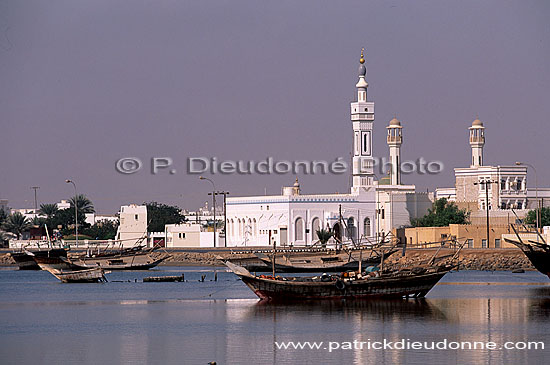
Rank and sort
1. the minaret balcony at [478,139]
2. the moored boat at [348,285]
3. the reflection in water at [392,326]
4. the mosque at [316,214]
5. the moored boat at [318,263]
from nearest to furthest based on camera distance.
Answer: the reflection in water at [392,326] → the moored boat at [348,285] → the moored boat at [318,263] → the mosque at [316,214] → the minaret balcony at [478,139]

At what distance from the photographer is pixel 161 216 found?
171 meters

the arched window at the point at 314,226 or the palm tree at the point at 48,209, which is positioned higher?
the palm tree at the point at 48,209

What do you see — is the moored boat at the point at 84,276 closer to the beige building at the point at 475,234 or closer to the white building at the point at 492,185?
the beige building at the point at 475,234

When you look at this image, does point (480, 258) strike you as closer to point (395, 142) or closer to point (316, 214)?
point (316, 214)

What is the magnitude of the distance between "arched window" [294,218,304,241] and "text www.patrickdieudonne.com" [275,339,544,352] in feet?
323

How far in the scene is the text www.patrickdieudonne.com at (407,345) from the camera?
115 ft

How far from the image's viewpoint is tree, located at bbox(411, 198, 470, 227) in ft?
401

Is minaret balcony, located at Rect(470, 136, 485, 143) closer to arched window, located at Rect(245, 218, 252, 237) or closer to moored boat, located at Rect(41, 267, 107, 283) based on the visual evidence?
arched window, located at Rect(245, 218, 252, 237)

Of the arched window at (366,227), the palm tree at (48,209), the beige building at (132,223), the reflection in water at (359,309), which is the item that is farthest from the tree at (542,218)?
the palm tree at (48,209)

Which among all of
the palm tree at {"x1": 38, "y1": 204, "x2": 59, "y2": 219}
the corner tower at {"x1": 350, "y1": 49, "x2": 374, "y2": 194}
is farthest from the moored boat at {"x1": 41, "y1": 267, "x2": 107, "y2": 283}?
the palm tree at {"x1": 38, "y1": 204, "x2": 59, "y2": 219}

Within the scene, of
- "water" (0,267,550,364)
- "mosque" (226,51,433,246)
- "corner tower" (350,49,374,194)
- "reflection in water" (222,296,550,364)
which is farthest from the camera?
"corner tower" (350,49,374,194)

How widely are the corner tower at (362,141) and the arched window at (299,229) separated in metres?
15.6

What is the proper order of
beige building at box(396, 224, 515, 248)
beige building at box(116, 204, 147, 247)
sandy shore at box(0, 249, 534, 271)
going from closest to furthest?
sandy shore at box(0, 249, 534, 271)
beige building at box(396, 224, 515, 248)
beige building at box(116, 204, 147, 247)

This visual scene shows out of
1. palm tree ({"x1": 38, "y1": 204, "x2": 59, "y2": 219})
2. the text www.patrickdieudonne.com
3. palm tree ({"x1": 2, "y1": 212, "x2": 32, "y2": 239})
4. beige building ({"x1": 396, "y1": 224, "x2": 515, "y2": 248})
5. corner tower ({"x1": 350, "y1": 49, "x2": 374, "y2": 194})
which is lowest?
the text www.patrickdieudonne.com
